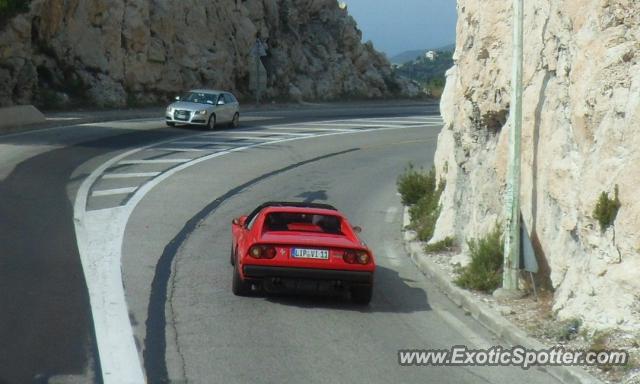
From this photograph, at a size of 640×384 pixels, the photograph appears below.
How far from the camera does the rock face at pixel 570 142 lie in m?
10.7

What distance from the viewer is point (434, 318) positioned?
40.9 feet

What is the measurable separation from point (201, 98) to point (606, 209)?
97.9 ft

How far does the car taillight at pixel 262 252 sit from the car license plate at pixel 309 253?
A: 0.25 meters

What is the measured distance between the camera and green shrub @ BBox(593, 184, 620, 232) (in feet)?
35.5

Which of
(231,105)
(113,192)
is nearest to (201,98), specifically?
(231,105)

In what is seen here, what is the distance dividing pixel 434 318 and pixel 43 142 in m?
20.5


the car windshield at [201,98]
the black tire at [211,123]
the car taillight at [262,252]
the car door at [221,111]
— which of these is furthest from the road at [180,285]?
the car windshield at [201,98]

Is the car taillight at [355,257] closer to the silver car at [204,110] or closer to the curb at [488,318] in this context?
the curb at [488,318]

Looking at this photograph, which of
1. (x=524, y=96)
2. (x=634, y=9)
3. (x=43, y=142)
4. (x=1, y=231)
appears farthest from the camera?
(x=43, y=142)

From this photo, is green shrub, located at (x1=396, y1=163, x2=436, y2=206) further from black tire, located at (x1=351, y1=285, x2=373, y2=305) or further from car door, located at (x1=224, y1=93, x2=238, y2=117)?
car door, located at (x1=224, y1=93, x2=238, y2=117)

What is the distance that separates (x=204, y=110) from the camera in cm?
3797

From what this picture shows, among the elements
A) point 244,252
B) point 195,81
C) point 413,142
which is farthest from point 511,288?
point 195,81

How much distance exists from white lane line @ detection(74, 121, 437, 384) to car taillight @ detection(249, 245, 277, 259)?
169 cm

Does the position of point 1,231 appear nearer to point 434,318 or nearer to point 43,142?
point 434,318
